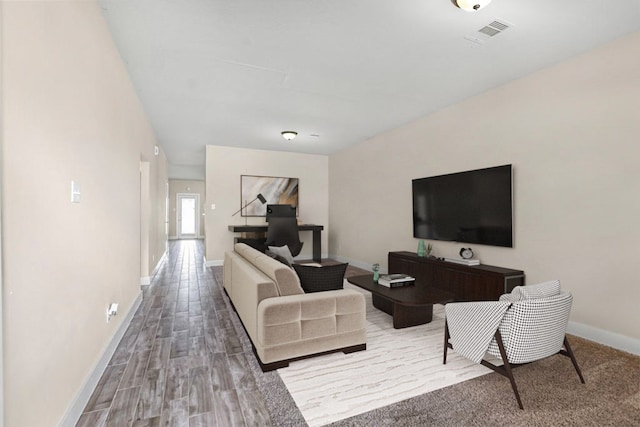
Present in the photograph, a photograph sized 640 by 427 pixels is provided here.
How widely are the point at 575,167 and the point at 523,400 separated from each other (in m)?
2.30

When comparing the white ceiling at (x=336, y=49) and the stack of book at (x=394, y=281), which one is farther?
the stack of book at (x=394, y=281)

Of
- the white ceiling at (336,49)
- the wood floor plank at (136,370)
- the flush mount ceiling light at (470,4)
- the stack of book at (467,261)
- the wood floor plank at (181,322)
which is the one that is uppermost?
the white ceiling at (336,49)

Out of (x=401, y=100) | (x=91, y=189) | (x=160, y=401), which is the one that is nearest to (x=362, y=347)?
(x=160, y=401)

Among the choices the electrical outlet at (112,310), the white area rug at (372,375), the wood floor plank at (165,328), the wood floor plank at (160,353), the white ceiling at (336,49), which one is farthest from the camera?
the wood floor plank at (165,328)

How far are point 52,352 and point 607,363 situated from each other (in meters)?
3.80

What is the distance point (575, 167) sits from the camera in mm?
2924

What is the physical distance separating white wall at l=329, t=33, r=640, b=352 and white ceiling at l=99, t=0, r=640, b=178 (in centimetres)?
23

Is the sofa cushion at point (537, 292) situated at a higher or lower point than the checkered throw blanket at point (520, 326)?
higher

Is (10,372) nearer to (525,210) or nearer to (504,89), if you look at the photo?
(525,210)

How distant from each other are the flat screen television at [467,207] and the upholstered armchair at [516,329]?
1.59 meters

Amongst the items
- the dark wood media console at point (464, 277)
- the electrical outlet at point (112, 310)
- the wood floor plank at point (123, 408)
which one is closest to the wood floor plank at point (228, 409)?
the wood floor plank at point (123, 408)

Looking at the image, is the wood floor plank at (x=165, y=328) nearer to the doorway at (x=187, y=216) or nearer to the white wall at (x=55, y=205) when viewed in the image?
the white wall at (x=55, y=205)

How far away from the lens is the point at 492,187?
12.0 ft

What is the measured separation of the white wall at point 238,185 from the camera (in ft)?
21.7
